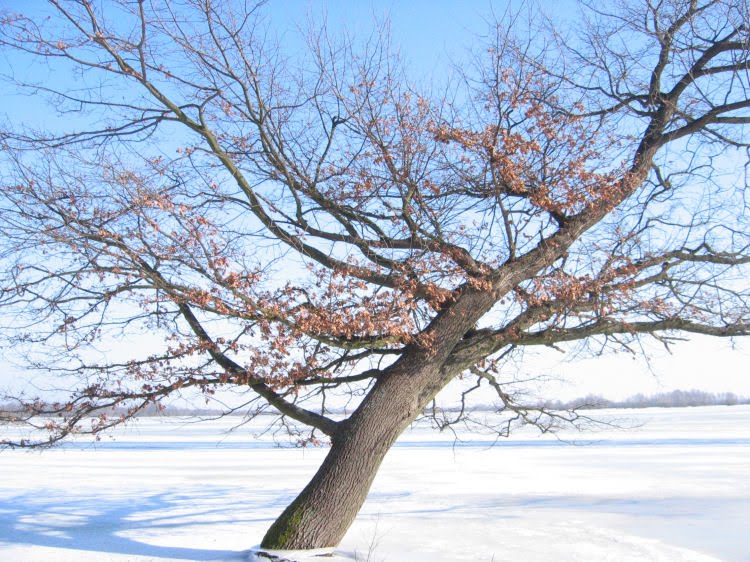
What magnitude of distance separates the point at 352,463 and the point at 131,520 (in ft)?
22.8

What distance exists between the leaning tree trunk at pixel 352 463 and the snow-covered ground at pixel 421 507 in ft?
1.89

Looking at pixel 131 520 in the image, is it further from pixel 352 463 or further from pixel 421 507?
pixel 352 463

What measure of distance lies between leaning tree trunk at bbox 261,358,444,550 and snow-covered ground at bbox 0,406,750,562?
577mm

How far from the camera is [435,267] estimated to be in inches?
267

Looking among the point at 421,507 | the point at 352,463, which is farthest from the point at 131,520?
the point at 352,463

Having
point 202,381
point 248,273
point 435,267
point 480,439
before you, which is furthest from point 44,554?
point 480,439

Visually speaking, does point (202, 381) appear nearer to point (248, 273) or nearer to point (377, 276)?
point (248, 273)

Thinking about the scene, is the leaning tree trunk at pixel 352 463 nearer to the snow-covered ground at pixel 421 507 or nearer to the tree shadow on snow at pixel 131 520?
the snow-covered ground at pixel 421 507

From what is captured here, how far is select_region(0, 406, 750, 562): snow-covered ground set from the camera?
8.41 meters

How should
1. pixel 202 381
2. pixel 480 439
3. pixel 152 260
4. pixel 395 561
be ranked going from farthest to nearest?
pixel 480 439 → pixel 395 561 → pixel 202 381 → pixel 152 260

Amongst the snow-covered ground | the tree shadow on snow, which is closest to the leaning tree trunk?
the snow-covered ground

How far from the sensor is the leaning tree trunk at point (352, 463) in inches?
246

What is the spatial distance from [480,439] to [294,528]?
109ft

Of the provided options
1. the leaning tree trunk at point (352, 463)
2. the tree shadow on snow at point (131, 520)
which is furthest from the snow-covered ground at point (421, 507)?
the leaning tree trunk at point (352, 463)
